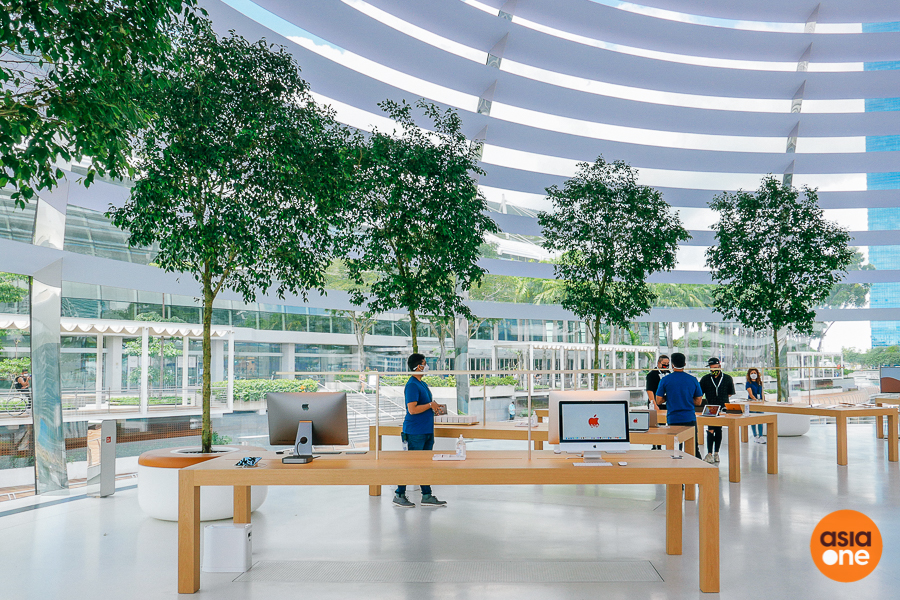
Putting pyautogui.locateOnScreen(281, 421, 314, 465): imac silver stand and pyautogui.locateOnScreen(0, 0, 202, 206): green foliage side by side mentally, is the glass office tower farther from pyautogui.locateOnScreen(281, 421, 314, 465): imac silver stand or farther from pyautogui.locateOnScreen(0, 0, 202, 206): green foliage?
pyautogui.locateOnScreen(0, 0, 202, 206): green foliage

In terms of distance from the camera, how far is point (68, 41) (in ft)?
11.4

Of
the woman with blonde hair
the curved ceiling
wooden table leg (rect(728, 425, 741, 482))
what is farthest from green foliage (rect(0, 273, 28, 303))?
the woman with blonde hair

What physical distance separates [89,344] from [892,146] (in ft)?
60.1

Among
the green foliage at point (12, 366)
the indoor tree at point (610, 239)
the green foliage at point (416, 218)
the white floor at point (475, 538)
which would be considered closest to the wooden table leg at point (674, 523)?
the white floor at point (475, 538)

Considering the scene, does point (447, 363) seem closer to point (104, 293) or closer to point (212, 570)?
point (104, 293)

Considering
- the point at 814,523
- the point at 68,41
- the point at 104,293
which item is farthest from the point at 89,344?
the point at 814,523

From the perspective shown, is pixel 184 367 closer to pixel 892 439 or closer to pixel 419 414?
pixel 419 414

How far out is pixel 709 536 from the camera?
3992 mm

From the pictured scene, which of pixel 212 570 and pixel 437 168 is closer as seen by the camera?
pixel 212 570

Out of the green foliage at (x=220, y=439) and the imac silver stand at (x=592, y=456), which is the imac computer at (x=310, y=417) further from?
the green foliage at (x=220, y=439)

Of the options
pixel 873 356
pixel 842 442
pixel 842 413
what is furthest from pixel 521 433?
pixel 873 356

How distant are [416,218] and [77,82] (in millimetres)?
4590

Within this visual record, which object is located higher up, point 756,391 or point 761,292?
point 761,292

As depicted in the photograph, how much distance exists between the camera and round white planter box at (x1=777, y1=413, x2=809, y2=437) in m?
12.2
